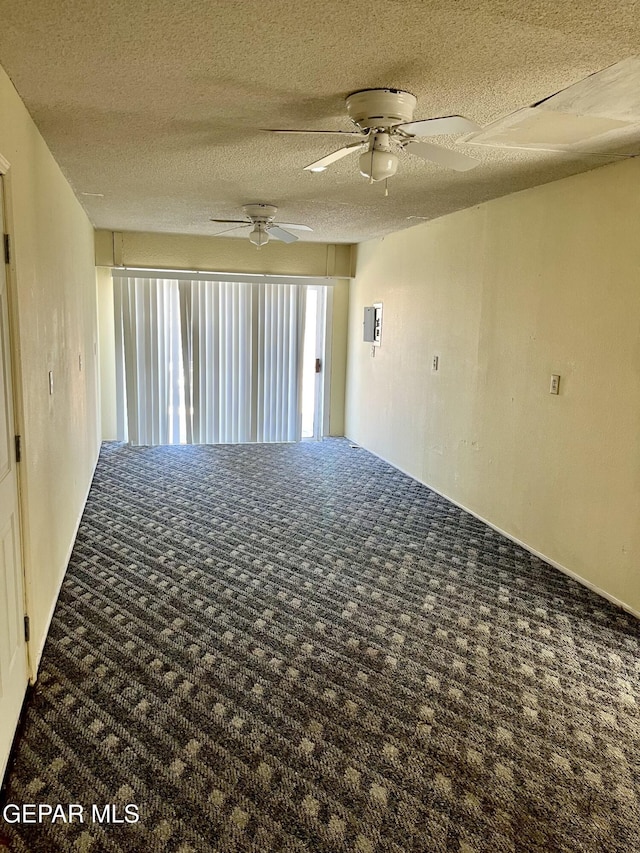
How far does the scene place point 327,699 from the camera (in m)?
2.32

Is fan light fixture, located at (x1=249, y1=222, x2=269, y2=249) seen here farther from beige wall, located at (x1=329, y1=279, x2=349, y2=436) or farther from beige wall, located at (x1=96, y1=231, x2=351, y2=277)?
beige wall, located at (x1=329, y1=279, x2=349, y2=436)

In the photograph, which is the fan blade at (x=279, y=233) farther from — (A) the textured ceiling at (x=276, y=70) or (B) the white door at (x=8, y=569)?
(B) the white door at (x=8, y=569)

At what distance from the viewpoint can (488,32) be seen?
1.72 m

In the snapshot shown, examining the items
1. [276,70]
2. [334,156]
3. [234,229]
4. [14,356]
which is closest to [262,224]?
[234,229]

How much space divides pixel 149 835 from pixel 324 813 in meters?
0.53

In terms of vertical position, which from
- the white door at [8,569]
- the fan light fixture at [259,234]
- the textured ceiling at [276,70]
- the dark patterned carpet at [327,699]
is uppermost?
the textured ceiling at [276,70]

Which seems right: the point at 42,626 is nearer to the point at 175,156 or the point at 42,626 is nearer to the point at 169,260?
the point at 175,156

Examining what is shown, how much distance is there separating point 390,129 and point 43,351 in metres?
1.87

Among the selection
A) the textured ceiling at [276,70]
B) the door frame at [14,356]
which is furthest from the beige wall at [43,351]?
the textured ceiling at [276,70]

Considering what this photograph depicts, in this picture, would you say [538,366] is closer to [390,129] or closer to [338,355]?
[390,129]

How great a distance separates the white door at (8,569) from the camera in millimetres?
1934

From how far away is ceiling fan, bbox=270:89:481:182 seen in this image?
6.99ft

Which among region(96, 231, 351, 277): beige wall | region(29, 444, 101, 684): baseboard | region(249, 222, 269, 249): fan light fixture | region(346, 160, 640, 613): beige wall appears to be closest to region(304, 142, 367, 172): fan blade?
Answer: region(346, 160, 640, 613): beige wall

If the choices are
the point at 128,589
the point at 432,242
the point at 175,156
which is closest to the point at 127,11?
the point at 175,156
